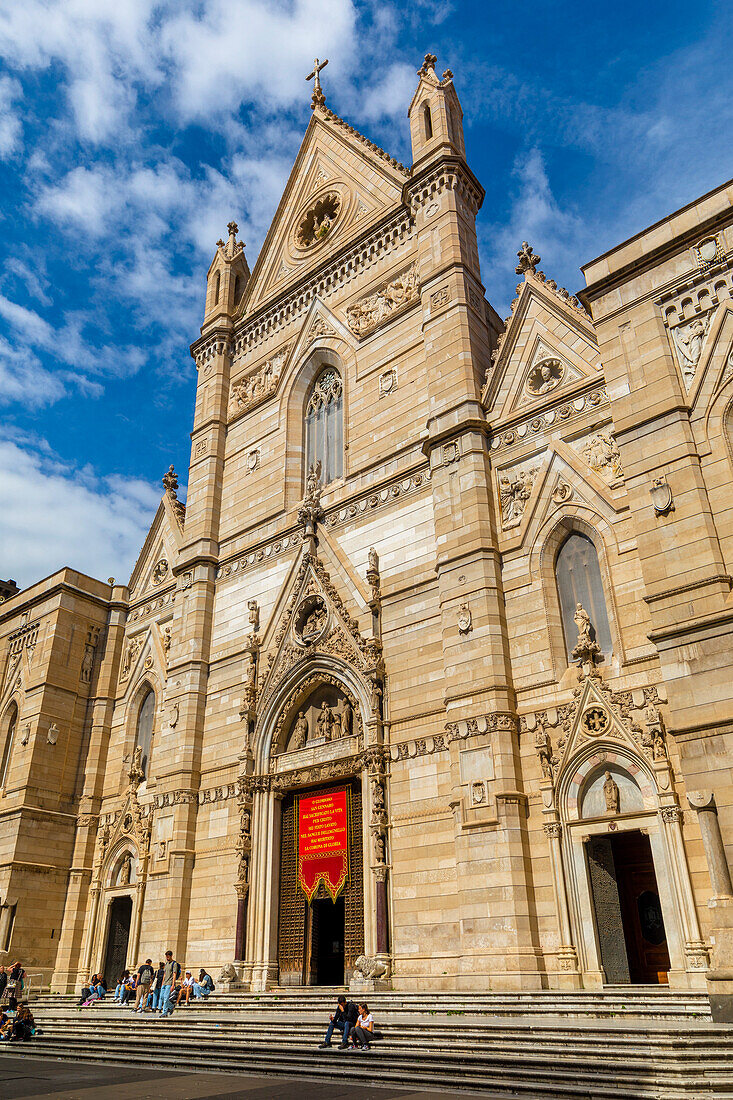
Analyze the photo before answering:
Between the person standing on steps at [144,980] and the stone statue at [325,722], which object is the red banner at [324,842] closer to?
the stone statue at [325,722]

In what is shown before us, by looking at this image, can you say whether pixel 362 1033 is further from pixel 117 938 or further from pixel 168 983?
pixel 117 938

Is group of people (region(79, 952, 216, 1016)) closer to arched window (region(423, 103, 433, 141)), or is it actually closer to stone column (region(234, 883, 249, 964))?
stone column (region(234, 883, 249, 964))

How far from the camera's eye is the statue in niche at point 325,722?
20.1 m

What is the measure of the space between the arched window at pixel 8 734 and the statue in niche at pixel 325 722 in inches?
561

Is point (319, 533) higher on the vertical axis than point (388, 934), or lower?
higher

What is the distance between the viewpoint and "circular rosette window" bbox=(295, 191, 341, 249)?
2752cm

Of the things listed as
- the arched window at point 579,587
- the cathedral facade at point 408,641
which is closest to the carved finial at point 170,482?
the cathedral facade at point 408,641

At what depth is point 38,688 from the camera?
28156 mm

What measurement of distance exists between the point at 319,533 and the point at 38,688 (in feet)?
41.5

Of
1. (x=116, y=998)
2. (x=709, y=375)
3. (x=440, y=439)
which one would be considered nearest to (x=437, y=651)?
(x=440, y=439)

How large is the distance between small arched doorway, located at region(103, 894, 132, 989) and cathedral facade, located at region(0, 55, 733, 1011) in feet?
0.28

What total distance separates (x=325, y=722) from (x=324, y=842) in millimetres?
2756

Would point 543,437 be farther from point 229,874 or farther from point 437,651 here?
point 229,874

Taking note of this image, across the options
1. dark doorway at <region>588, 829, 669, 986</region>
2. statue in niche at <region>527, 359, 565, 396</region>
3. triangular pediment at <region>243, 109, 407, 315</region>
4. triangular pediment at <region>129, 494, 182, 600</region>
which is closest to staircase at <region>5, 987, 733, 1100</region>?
dark doorway at <region>588, 829, 669, 986</region>
